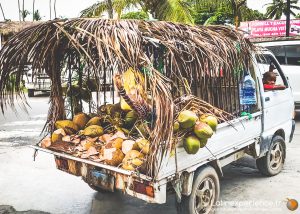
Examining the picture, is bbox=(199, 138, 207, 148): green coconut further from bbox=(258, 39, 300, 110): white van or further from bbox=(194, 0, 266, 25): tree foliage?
bbox=(194, 0, 266, 25): tree foliage

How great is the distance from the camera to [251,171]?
19.1ft

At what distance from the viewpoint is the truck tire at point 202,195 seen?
3746 mm

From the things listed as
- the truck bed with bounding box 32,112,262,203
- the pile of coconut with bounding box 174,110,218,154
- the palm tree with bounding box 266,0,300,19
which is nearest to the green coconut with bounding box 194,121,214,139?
the pile of coconut with bounding box 174,110,218,154

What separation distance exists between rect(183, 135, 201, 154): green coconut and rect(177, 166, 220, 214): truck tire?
0.48 meters

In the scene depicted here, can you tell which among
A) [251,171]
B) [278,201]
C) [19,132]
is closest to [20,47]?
[278,201]

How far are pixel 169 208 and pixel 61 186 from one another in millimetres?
1805

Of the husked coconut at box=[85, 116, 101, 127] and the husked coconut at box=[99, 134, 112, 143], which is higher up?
the husked coconut at box=[85, 116, 101, 127]

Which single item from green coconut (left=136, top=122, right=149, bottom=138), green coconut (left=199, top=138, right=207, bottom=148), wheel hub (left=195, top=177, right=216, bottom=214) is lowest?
wheel hub (left=195, top=177, right=216, bottom=214)

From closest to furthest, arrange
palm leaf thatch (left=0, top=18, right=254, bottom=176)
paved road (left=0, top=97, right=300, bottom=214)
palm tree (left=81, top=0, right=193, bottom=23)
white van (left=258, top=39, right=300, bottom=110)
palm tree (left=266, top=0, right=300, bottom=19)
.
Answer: palm leaf thatch (left=0, top=18, right=254, bottom=176)
paved road (left=0, top=97, right=300, bottom=214)
white van (left=258, top=39, right=300, bottom=110)
palm tree (left=81, top=0, right=193, bottom=23)
palm tree (left=266, top=0, right=300, bottom=19)

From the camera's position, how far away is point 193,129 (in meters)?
3.48

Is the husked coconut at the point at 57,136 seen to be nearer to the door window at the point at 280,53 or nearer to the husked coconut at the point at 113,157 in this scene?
the husked coconut at the point at 113,157

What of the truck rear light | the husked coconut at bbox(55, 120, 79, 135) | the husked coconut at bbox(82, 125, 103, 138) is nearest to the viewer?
the truck rear light

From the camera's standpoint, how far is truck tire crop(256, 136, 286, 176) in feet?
17.5

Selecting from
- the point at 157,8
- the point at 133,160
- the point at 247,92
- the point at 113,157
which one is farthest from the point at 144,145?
the point at 157,8
